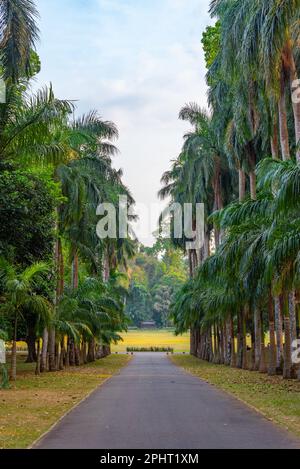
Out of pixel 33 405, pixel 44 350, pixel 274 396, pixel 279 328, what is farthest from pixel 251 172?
pixel 33 405

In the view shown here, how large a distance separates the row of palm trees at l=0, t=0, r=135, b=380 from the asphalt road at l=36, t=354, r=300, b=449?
25.8ft

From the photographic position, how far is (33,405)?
15.3 m

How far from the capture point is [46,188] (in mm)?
22234

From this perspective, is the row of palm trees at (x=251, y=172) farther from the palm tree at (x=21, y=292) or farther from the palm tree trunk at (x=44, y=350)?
the palm tree trunk at (x=44, y=350)

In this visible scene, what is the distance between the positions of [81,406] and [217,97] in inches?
786

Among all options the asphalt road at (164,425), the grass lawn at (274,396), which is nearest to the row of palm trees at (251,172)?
the grass lawn at (274,396)

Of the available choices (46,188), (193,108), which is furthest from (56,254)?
(193,108)

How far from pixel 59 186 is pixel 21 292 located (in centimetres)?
710

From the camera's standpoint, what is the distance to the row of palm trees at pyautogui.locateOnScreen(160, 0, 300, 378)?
678 inches

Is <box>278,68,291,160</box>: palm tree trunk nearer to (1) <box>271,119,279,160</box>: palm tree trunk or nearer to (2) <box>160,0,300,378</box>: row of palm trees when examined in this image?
(2) <box>160,0,300,378</box>: row of palm trees

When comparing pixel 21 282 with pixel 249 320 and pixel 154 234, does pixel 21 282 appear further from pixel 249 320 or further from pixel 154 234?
pixel 154 234

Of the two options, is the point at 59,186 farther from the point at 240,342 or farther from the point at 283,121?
the point at 240,342

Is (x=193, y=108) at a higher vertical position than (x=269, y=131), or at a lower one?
higher

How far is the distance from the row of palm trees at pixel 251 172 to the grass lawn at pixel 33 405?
6123mm
